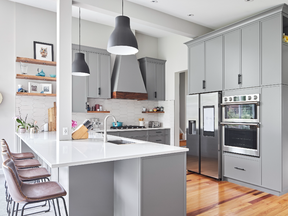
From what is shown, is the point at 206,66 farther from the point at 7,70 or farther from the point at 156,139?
the point at 7,70

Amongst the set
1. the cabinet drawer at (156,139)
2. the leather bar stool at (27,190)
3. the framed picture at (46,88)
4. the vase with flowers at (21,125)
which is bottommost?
the cabinet drawer at (156,139)

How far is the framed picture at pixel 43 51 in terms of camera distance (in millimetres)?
4755

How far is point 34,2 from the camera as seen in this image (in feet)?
15.0

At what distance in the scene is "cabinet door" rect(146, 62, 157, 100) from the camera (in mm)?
6160

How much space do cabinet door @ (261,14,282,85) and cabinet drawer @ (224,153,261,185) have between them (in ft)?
4.12

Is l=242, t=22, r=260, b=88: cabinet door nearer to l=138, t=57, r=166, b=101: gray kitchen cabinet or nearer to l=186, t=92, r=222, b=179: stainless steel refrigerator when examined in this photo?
l=186, t=92, r=222, b=179: stainless steel refrigerator

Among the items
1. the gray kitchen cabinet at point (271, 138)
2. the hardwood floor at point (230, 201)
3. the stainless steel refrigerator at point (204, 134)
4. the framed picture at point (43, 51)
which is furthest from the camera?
the framed picture at point (43, 51)

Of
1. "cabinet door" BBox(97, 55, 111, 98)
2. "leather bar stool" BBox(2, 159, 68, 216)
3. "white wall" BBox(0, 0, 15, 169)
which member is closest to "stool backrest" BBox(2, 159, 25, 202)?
"leather bar stool" BBox(2, 159, 68, 216)

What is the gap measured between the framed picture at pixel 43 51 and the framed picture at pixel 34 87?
1.78 feet

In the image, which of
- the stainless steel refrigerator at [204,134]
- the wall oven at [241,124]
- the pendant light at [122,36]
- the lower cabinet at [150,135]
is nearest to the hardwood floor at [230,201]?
the stainless steel refrigerator at [204,134]

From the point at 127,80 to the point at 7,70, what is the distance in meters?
2.53

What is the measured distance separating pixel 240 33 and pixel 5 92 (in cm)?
447

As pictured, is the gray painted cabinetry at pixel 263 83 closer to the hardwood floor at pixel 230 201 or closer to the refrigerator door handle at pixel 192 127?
the hardwood floor at pixel 230 201

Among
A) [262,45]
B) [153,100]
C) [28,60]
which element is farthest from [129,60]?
[262,45]
